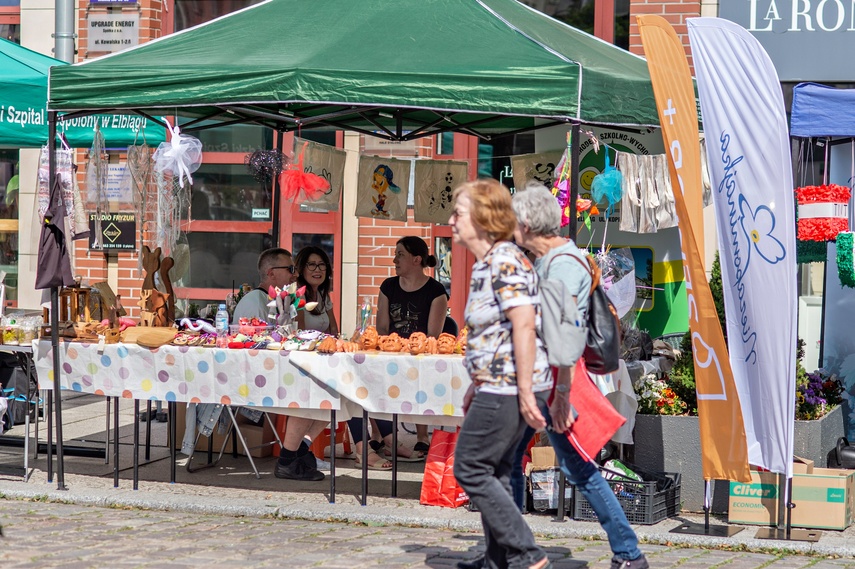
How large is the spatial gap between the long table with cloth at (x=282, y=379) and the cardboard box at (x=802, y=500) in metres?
1.60

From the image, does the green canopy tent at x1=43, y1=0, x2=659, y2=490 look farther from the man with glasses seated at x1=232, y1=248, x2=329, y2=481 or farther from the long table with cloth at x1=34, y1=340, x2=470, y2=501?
the man with glasses seated at x1=232, y1=248, x2=329, y2=481

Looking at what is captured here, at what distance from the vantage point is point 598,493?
202 inches

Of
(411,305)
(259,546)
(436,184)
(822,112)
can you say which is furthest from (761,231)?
(436,184)

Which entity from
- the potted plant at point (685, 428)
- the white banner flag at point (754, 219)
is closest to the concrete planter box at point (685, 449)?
the potted plant at point (685, 428)

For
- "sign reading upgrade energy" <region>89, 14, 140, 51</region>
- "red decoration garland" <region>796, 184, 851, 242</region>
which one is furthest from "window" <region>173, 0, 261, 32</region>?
"red decoration garland" <region>796, 184, 851, 242</region>

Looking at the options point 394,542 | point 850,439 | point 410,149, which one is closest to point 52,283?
point 394,542

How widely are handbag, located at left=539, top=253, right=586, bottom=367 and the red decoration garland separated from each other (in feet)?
9.86

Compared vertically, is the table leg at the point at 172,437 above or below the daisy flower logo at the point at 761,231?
below

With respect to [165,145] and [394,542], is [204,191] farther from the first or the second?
[394,542]

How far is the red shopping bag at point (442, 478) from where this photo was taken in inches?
265

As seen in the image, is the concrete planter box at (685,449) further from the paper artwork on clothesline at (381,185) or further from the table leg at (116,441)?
the paper artwork on clothesline at (381,185)

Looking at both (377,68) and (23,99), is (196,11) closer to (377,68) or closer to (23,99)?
(23,99)

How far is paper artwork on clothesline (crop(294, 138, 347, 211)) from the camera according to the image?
29.5 feet

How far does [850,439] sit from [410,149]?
460 centimetres
